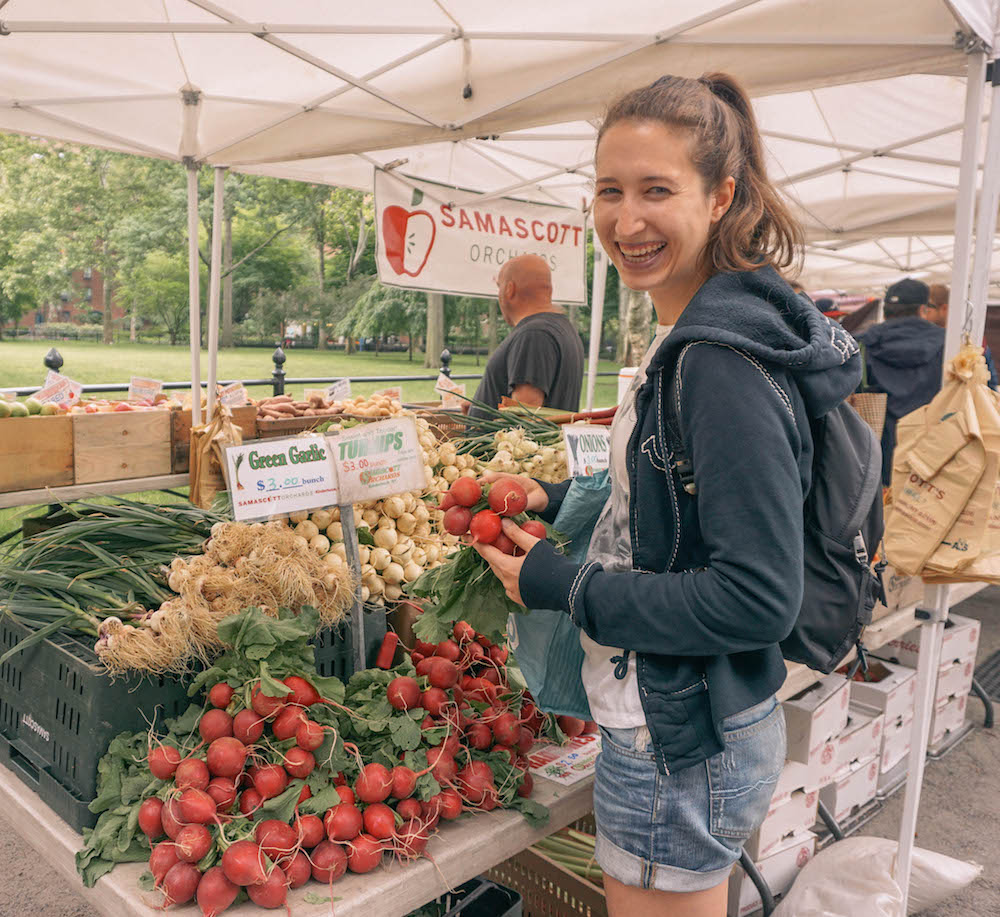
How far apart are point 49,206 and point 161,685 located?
21.5 metres

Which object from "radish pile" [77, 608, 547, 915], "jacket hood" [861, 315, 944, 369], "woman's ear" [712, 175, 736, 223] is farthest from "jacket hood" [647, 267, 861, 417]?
"jacket hood" [861, 315, 944, 369]

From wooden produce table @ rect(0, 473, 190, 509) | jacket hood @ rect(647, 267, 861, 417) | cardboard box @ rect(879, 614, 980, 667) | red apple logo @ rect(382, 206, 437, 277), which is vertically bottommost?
cardboard box @ rect(879, 614, 980, 667)

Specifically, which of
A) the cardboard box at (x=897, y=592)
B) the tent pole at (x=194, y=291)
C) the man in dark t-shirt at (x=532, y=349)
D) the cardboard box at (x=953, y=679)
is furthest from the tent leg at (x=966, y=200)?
the tent pole at (x=194, y=291)

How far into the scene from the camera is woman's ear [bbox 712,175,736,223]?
3.82 feet

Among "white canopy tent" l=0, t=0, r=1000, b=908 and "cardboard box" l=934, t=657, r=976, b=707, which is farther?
"cardboard box" l=934, t=657, r=976, b=707

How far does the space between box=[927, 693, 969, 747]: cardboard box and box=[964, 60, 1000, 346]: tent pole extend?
2.26 meters

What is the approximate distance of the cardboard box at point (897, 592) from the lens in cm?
286

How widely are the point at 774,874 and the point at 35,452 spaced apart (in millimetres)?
3280

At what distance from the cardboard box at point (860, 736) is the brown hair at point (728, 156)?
89.7 inches

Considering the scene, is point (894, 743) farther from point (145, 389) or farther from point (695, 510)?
point (145, 389)

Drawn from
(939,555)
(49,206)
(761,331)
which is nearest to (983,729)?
(939,555)

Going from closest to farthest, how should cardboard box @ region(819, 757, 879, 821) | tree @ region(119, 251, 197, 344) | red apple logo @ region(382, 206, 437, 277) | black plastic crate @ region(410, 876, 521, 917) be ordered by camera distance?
black plastic crate @ region(410, 876, 521, 917), cardboard box @ region(819, 757, 879, 821), red apple logo @ region(382, 206, 437, 277), tree @ region(119, 251, 197, 344)

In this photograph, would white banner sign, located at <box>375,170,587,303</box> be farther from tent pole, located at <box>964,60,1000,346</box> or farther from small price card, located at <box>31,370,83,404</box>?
tent pole, located at <box>964,60,1000,346</box>

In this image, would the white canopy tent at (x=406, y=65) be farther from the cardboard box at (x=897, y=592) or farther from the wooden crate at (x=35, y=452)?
the wooden crate at (x=35, y=452)
